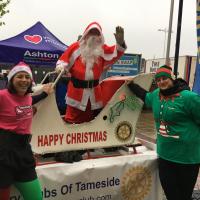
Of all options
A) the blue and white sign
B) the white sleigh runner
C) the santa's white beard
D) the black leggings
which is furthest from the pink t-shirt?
the blue and white sign

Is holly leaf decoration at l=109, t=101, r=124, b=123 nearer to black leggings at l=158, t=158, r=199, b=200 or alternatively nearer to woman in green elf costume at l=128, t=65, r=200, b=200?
woman in green elf costume at l=128, t=65, r=200, b=200

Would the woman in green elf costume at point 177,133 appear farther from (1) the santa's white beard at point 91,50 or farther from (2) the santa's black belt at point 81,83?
(1) the santa's white beard at point 91,50

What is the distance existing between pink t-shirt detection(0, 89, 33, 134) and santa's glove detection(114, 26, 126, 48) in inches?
56.5

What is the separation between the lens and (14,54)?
28.1 feet

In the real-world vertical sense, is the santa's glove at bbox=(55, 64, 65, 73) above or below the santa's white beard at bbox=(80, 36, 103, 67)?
below

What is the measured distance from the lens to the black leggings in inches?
Answer: 130

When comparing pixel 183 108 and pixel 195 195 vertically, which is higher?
pixel 183 108

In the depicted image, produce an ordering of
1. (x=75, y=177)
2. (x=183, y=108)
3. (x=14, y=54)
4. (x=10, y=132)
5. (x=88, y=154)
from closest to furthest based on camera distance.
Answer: (x=10, y=132), (x=183, y=108), (x=75, y=177), (x=88, y=154), (x=14, y=54)

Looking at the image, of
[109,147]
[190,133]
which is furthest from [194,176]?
[109,147]

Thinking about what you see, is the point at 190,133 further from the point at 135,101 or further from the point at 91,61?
the point at 91,61

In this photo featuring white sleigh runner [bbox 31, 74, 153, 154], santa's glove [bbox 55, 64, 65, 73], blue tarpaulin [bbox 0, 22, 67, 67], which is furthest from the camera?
blue tarpaulin [bbox 0, 22, 67, 67]

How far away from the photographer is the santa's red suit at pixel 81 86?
3863mm

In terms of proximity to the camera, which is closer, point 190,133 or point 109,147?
point 190,133

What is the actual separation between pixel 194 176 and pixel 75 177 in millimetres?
1071
